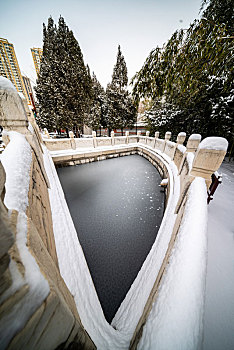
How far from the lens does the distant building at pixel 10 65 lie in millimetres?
56375

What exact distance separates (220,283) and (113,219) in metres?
2.75

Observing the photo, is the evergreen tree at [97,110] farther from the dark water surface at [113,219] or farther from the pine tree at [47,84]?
the dark water surface at [113,219]

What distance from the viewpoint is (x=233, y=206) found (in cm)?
303

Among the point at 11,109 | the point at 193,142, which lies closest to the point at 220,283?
the point at 193,142

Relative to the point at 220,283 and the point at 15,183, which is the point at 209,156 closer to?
the point at 220,283

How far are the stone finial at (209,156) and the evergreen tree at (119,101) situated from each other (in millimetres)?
13920

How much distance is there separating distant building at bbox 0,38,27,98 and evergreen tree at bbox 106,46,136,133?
215 ft

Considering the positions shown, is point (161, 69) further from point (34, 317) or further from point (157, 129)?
point (157, 129)

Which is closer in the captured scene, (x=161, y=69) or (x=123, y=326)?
(x=123, y=326)

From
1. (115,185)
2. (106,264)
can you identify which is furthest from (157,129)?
(106,264)

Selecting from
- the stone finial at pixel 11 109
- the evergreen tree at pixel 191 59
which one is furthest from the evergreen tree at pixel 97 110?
the stone finial at pixel 11 109

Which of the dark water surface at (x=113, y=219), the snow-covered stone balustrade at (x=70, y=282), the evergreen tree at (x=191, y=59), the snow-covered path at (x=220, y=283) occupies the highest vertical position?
the evergreen tree at (x=191, y=59)

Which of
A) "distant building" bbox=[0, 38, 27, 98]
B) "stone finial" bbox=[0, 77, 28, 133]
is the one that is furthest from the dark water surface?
"distant building" bbox=[0, 38, 27, 98]

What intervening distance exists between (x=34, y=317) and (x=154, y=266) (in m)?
1.96
